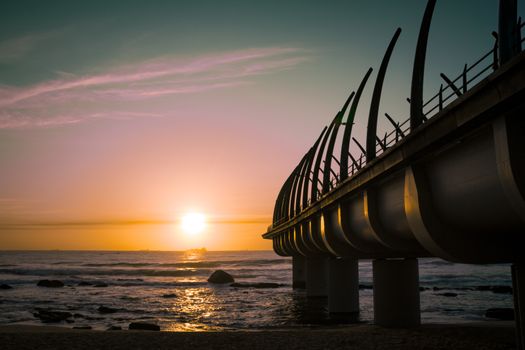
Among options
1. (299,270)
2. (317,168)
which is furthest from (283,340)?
(299,270)

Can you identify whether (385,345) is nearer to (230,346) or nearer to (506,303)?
(230,346)

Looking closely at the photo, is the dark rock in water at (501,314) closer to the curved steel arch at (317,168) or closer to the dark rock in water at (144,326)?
the curved steel arch at (317,168)

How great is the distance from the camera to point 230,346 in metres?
17.9

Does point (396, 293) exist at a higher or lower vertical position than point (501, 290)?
higher

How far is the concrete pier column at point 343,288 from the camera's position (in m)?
35.6

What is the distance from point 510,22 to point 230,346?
14429 millimetres

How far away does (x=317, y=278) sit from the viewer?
50.7 meters

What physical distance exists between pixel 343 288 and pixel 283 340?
1780 centimetres

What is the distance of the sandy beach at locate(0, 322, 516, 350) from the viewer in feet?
58.4

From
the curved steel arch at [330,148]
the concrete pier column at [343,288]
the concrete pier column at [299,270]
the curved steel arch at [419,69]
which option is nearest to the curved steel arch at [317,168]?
the curved steel arch at [330,148]

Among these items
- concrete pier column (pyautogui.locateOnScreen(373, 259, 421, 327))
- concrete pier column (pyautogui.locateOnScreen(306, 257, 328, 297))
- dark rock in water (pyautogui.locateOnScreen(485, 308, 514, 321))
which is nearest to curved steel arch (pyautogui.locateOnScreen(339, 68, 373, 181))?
concrete pier column (pyautogui.locateOnScreen(373, 259, 421, 327))

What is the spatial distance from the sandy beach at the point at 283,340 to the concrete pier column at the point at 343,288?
14.1m

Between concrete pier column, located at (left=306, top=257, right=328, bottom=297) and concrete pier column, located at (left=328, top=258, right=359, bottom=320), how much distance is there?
46.6 ft

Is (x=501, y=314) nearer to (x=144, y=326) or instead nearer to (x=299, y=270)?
(x=144, y=326)
